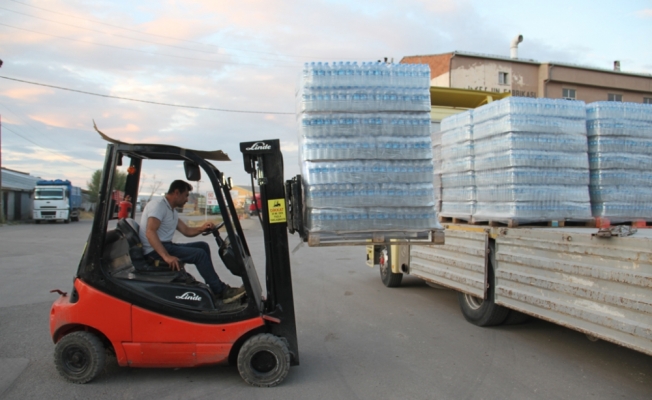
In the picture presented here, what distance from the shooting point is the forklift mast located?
15.1ft

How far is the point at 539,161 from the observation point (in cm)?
582

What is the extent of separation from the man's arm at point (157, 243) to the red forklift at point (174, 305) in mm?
119

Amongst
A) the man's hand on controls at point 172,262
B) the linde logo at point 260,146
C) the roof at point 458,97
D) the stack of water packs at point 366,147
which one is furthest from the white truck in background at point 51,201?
the stack of water packs at point 366,147

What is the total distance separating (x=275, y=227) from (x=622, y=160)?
14.1ft

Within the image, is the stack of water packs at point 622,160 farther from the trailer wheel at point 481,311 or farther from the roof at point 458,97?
the roof at point 458,97

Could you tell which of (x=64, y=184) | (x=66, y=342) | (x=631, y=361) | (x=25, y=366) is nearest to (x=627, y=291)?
(x=631, y=361)

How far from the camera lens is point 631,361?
17.1 feet

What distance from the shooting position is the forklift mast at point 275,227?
461 centimetres

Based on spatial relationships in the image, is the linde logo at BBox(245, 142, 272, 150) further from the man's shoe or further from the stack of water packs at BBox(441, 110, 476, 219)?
the stack of water packs at BBox(441, 110, 476, 219)

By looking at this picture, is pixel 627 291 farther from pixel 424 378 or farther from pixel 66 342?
pixel 66 342

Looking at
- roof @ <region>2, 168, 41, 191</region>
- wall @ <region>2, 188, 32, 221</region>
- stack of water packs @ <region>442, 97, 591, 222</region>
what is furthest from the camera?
roof @ <region>2, 168, 41, 191</region>

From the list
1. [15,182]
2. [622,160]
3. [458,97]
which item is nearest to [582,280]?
[622,160]

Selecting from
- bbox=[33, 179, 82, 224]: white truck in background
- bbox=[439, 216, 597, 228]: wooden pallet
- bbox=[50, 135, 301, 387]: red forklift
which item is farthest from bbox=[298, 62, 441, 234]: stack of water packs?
bbox=[33, 179, 82, 224]: white truck in background

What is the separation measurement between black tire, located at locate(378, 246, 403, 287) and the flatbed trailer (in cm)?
177
